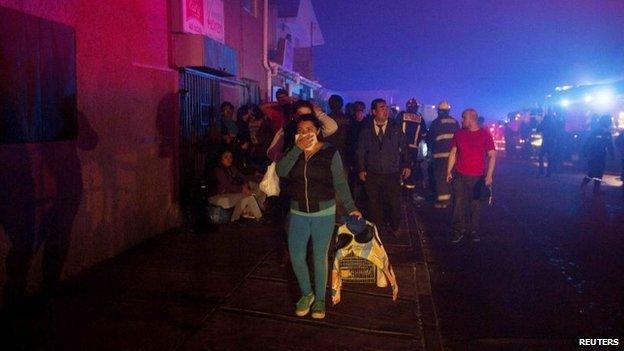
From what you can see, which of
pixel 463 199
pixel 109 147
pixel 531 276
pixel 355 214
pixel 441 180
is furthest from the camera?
pixel 441 180

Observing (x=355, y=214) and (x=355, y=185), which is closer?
(x=355, y=214)

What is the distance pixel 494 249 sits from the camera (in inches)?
279

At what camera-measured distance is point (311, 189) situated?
4.33 m

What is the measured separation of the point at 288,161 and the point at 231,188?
4.05m

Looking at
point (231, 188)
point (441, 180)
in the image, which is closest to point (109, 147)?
point (231, 188)

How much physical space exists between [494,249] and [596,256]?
49.6 inches

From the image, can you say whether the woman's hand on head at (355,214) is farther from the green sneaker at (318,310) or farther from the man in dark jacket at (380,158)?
the man in dark jacket at (380,158)

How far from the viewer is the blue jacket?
23.5 feet

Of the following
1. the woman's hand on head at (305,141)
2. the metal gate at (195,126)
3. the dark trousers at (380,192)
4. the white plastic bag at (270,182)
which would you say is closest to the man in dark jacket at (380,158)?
the dark trousers at (380,192)

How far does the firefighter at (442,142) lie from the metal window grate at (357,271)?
4.43 metres

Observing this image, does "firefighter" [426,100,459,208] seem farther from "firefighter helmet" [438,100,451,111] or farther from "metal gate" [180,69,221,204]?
"metal gate" [180,69,221,204]

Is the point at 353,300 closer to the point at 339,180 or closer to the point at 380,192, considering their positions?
the point at 339,180

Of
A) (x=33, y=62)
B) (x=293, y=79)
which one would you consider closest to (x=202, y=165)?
(x=33, y=62)

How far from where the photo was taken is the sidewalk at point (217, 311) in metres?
4.15
